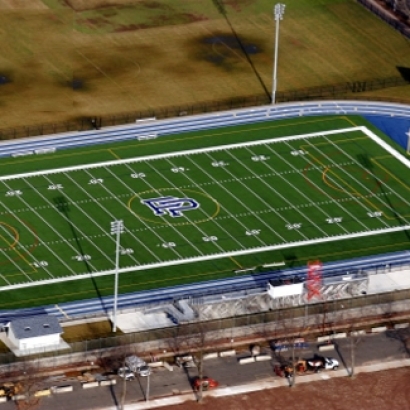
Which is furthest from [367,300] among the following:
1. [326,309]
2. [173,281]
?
[173,281]

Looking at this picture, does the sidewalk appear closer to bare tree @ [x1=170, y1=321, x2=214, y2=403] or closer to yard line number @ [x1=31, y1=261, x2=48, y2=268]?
bare tree @ [x1=170, y1=321, x2=214, y2=403]

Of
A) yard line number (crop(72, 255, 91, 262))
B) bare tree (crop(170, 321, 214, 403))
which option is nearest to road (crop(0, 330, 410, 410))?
bare tree (crop(170, 321, 214, 403))

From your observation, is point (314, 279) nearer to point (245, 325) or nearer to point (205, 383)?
point (245, 325)

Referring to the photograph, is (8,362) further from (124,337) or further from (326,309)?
(326,309)

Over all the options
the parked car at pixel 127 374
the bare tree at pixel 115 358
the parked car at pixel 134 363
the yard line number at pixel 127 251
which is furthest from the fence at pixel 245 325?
the yard line number at pixel 127 251

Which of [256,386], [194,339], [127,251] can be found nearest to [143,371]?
[194,339]

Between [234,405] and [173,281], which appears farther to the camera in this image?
[173,281]
